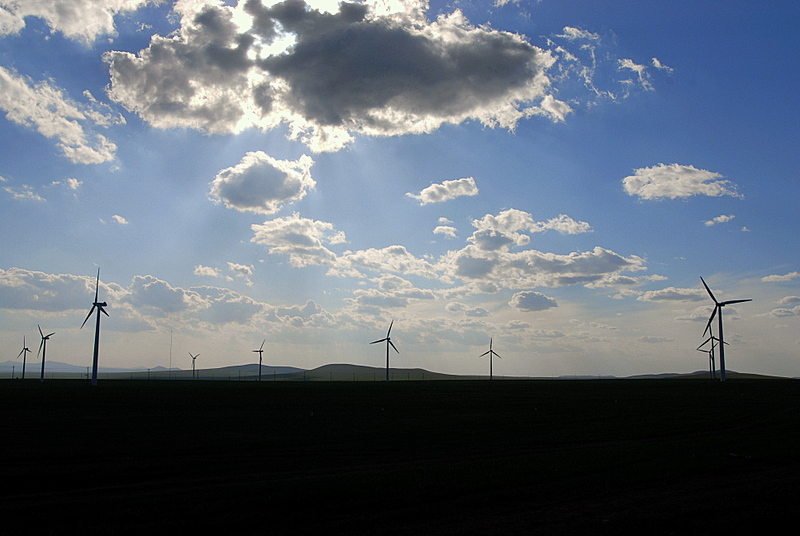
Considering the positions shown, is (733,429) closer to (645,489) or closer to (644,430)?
(644,430)

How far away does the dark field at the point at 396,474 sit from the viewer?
15992mm

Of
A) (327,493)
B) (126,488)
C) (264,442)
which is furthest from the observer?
(264,442)

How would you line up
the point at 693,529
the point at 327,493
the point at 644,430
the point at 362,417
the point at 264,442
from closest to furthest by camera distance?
1. the point at 693,529
2. the point at 327,493
3. the point at 264,442
4. the point at 644,430
5. the point at 362,417

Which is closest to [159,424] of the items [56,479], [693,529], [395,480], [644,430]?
[56,479]

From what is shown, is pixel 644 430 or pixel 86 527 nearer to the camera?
pixel 86 527

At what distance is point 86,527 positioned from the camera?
50.8 ft

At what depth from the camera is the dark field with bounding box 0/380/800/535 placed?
630 inches

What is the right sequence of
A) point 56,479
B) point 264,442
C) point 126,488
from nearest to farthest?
1. point 126,488
2. point 56,479
3. point 264,442

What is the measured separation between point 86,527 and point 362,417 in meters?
32.4

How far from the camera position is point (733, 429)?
39.9 m

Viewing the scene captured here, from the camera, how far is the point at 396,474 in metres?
22.7

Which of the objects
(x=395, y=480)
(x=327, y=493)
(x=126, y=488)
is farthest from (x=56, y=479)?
(x=395, y=480)

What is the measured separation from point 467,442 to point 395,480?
13512 mm

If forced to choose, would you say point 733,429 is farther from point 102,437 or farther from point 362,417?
point 102,437
